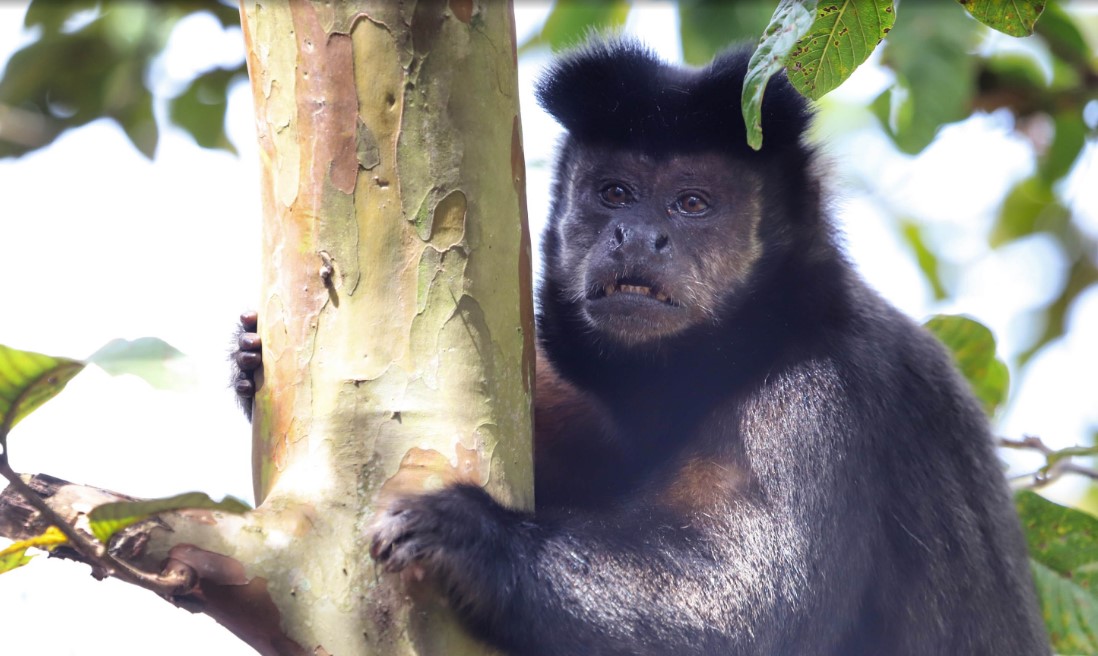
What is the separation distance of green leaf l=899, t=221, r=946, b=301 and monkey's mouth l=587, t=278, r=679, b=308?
665cm

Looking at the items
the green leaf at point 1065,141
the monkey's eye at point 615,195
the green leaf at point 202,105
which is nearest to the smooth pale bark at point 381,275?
the monkey's eye at point 615,195

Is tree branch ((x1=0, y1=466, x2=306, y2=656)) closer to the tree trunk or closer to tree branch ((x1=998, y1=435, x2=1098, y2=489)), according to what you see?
the tree trunk

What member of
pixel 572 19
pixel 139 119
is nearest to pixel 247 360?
pixel 139 119

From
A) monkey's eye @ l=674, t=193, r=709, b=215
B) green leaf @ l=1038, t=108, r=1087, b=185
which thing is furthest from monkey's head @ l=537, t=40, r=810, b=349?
green leaf @ l=1038, t=108, r=1087, b=185

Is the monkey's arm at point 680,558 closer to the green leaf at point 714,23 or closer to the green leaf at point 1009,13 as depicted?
the green leaf at point 1009,13

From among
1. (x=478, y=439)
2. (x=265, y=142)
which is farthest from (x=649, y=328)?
(x=265, y=142)

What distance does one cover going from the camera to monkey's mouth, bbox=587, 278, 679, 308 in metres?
5.12

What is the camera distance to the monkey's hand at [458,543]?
3.29m

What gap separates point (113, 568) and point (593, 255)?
2.91m

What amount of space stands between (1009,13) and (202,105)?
5.50 m

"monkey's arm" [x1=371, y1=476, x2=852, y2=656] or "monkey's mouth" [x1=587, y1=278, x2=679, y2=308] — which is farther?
"monkey's mouth" [x1=587, y1=278, x2=679, y2=308]

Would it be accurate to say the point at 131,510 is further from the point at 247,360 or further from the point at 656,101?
the point at 656,101

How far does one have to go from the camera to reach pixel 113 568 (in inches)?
111

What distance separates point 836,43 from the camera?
10.4ft
